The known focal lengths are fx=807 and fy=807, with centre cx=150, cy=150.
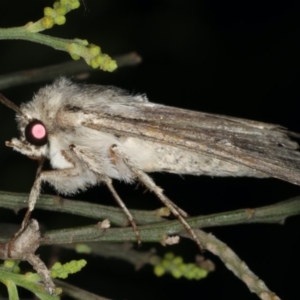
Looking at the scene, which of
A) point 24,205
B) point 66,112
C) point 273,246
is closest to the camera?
point 24,205

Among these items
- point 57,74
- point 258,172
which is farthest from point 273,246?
point 57,74

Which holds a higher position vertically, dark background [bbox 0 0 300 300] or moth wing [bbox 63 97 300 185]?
dark background [bbox 0 0 300 300]

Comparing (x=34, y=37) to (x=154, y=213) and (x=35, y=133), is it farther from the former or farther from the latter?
(x=154, y=213)

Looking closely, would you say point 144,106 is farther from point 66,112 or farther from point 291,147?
point 291,147

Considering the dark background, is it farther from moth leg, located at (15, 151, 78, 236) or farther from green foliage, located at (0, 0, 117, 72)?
green foliage, located at (0, 0, 117, 72)

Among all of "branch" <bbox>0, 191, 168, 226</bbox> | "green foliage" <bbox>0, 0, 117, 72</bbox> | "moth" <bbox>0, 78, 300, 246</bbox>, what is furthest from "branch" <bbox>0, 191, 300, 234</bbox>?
"green foliage" <bbox>0, 0, 117, 72</bbox>

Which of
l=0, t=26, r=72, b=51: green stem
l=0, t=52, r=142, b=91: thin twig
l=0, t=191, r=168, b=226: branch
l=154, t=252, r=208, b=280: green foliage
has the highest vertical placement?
l=0, t=52, r=142, b=91: thin twig
